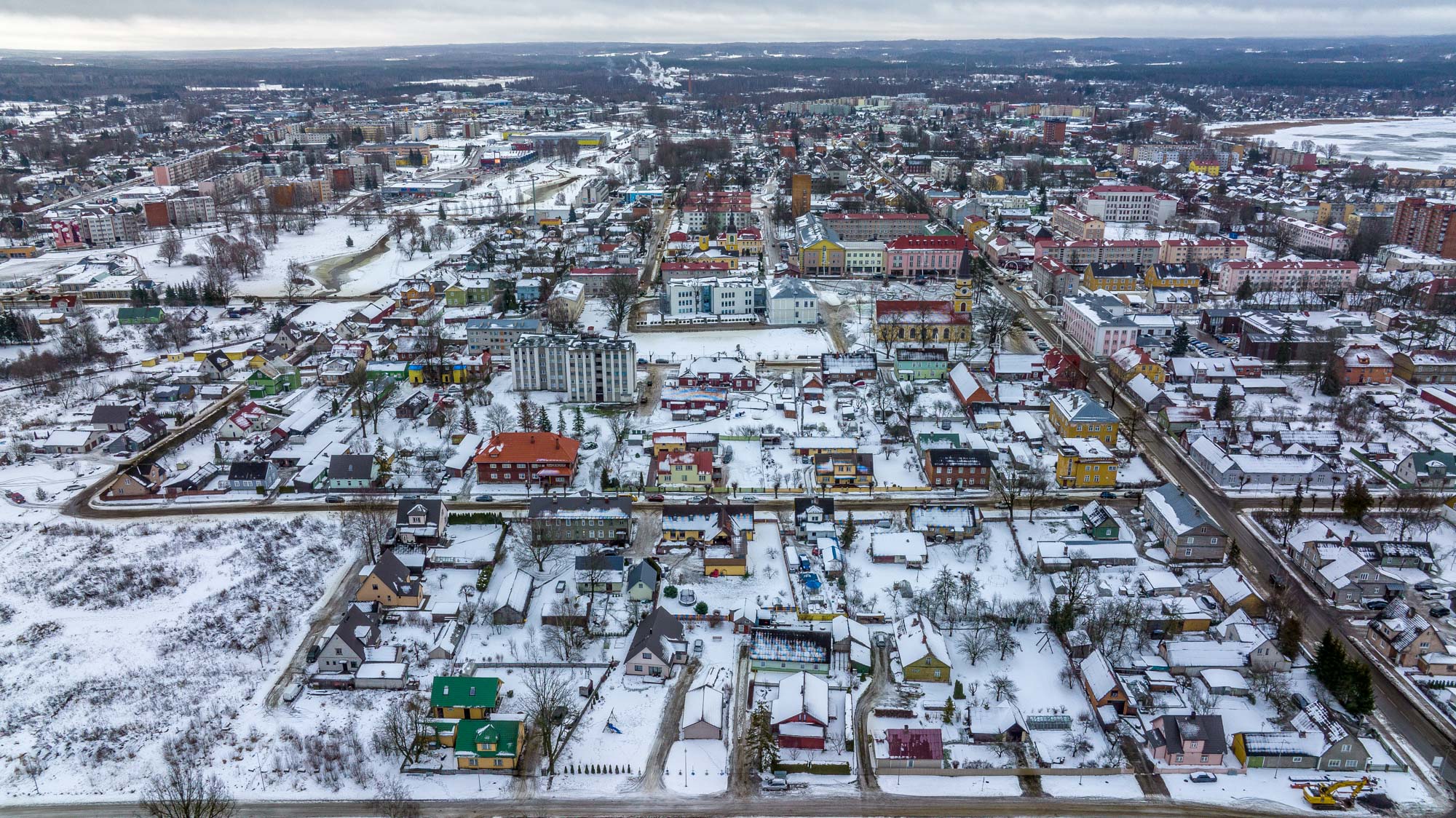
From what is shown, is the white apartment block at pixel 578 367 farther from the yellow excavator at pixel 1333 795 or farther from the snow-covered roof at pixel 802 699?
the yellow excavator at pixel 1333 795

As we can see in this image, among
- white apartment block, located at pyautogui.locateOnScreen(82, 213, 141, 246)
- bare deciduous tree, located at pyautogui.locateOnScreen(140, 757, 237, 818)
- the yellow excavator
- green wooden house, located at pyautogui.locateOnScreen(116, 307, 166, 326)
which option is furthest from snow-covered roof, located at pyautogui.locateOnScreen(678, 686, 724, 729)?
white apartment block, located at pyautogui.locateOnScreen(82, 213, 141, 246)

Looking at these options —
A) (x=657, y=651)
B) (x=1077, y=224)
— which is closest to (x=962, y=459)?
(x=657, y=651)

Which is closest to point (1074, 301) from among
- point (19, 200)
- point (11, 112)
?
point (19, 200)

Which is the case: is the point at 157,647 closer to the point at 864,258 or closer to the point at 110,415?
the point at 110,415

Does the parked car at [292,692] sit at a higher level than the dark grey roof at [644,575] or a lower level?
lower

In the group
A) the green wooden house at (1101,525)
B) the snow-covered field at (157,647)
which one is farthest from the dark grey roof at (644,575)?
the green wooden house at (1101,525)

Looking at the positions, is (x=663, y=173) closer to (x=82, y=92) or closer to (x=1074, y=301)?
(x=1074, y=301)
